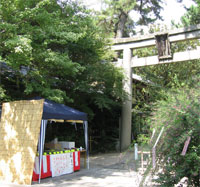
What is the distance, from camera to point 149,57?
13.2 m

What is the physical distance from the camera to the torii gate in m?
12.1

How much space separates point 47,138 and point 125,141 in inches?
169

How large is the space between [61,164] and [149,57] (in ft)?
25.6

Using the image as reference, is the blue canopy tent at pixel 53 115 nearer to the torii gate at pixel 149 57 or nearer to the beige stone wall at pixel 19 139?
the beige stone wall at pixel 19 139

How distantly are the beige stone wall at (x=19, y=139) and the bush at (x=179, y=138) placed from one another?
419 centimetres

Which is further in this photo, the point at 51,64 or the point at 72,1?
the point at 72,1

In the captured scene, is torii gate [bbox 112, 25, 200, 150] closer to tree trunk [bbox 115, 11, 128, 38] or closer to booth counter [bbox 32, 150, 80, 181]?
booth counter [bbox 32, 150, 80, 181]

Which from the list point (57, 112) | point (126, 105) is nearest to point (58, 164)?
point (57, 112)

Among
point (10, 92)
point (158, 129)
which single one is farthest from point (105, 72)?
point (158, 129)

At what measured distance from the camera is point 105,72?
1161 centimetres

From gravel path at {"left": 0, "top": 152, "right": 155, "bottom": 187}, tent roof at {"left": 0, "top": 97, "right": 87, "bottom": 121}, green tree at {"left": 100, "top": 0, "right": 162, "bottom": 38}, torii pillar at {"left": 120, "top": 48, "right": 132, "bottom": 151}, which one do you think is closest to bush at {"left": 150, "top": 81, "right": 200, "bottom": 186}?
gravel path at {"left": 0, "top": 152, "right": 155, "bottom": 187}

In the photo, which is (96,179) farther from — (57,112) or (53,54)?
(53,54)

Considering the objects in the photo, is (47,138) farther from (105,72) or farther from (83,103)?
(105,72)

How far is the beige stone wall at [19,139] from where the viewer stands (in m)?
6.61
